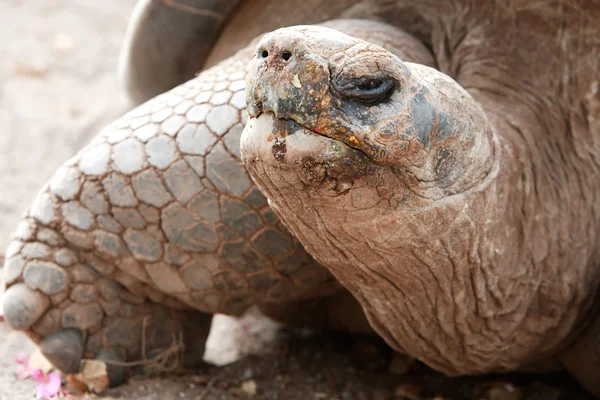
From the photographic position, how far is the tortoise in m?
1.66

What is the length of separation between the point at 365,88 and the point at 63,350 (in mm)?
1323

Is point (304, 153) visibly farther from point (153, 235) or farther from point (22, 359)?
point (22, 359)

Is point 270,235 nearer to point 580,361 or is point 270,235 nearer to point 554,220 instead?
point 554,220

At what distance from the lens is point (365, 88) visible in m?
1.38

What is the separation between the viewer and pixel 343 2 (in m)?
2.68

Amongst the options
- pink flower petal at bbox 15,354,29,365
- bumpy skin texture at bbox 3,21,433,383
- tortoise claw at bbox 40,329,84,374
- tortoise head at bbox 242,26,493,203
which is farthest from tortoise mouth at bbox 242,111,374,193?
pink flower petal at bbox 15,354,29,365

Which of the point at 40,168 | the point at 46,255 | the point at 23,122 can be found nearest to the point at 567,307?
the point at 46,255

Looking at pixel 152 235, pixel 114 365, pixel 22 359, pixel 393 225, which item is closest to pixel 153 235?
pixel 152 235

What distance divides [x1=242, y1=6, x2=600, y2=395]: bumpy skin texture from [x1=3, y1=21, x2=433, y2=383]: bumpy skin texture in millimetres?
359

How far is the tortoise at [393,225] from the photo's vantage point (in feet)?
5.43

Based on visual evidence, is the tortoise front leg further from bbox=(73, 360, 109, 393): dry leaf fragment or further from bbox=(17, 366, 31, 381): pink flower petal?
bbox=(17, 366, 31, 381): pink flower petal

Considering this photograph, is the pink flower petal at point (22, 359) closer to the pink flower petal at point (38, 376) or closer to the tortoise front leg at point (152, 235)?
→ the pink flower petal at point (38, 376)

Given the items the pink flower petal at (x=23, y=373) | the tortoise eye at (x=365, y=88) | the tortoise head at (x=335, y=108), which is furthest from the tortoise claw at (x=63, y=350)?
the tortoise eye at (x=365, y=88)

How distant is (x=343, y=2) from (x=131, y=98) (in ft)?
4.01
